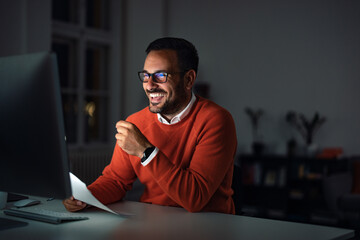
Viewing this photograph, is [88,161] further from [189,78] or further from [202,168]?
[202,168]

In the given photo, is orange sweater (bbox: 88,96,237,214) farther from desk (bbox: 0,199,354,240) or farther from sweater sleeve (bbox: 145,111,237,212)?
desk (bbox: 0,199,354,240)

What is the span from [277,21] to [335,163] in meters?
2.03

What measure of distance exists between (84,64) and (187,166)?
3.94m

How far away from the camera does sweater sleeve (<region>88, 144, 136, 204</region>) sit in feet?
5.29

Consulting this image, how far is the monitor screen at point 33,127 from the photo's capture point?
972mm

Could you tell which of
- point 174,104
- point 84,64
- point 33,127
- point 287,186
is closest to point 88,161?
point 84,64

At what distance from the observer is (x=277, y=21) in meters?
5.55

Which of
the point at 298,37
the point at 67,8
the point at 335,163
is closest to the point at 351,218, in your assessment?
the point at 335,163

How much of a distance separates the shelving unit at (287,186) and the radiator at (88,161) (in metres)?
1.75

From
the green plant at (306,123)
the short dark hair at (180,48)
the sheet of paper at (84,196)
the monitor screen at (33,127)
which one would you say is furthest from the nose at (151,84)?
the green plant at (306,123)

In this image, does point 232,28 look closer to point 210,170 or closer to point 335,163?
point 335,163

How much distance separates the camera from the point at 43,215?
130 cm

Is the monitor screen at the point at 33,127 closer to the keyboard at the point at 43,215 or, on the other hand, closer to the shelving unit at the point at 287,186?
the keyboard at the point at 43,215

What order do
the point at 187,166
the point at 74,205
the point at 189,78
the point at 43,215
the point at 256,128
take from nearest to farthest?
1. the point at 43,215
2. the point at 74,205
3. the point at 187,166
4. the point at 189,78
5. the point at 256,128
